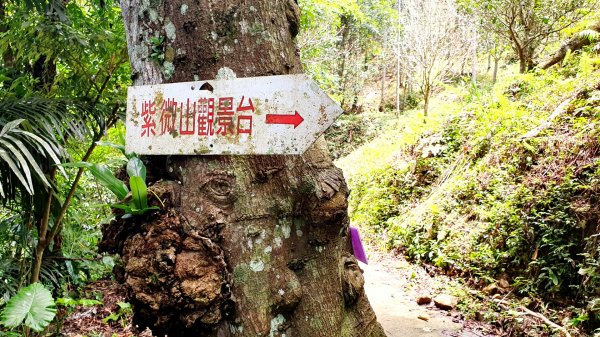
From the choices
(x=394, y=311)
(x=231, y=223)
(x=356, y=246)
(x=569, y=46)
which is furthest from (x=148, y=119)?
(x=569, y=46)

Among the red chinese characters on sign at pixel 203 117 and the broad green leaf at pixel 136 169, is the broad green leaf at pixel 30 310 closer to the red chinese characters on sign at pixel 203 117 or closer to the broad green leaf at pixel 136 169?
the broad green leaf at pixel 136 169

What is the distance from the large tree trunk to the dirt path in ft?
7.02

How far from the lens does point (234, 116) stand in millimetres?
1325

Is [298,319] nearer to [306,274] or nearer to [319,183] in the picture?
[306,274]

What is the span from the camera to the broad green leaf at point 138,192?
1.31 metres

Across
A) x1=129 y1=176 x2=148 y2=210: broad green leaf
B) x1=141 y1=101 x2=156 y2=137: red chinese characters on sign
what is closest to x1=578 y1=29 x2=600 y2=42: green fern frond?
x1=141 y1=101 x2=156 y2=137: red chinese characters on sign

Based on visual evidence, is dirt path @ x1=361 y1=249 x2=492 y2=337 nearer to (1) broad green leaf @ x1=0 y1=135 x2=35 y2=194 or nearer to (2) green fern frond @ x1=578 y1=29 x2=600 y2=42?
(1) broad green leaf @ x1=0 y1=135 x2=35 y2=194

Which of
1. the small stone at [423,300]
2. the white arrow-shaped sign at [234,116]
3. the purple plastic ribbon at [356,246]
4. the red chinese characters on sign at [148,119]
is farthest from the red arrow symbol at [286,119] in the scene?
the small stone at [423,300]

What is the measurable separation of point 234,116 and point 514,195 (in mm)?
3641

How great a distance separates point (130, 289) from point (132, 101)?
2.13ft

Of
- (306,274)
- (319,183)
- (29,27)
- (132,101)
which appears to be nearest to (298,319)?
(306,274)

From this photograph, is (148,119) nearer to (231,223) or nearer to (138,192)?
(138,192)

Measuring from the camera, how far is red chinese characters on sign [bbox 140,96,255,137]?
1.32 metres

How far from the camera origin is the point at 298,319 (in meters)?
1.39
